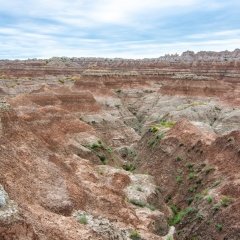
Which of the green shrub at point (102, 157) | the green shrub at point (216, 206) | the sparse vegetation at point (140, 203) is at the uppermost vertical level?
the green shrub at point (216, 206)

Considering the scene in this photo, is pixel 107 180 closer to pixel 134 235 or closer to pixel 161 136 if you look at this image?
pixel 134 235

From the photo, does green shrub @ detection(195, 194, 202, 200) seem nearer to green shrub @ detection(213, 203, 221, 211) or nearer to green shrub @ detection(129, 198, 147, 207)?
green shrub @ detection(213, 203, 221, 211)

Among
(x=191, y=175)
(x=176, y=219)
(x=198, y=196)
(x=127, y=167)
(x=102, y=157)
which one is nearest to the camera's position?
(x=198, y=196)

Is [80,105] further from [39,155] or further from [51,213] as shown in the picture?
[51,213]

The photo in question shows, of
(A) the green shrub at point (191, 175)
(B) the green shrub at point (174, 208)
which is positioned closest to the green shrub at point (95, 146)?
(A) the green shrub at point (191, 175)

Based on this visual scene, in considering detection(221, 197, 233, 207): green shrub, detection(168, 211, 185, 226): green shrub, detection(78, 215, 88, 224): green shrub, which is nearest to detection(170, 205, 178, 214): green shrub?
detection(168, 211, 185, 226): green shrub

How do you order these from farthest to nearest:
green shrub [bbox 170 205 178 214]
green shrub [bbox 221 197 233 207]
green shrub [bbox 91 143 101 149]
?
1. green shrub [bbox 91 143 101 149]
2. green shrub [bbox 170 205 178 214]
3. green shrub [bbox 221 197 233 207]

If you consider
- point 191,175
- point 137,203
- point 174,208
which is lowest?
point 174,208

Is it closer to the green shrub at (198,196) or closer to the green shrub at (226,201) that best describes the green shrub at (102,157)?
the green shrub at (198,196)

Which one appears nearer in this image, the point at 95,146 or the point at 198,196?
the point at 198,196

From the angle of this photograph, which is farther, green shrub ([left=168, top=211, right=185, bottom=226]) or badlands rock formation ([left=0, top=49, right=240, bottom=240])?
green shrub ([left=168, top=211, right=185, bottom=226])

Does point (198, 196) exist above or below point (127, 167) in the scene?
above

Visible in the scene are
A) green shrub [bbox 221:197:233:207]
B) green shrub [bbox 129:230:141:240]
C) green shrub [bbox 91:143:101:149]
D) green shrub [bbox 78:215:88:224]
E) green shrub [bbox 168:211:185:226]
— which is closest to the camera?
green shrub [bbox 78:215:88:224]

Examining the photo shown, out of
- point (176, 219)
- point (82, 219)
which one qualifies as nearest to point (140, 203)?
point (176, 219)
